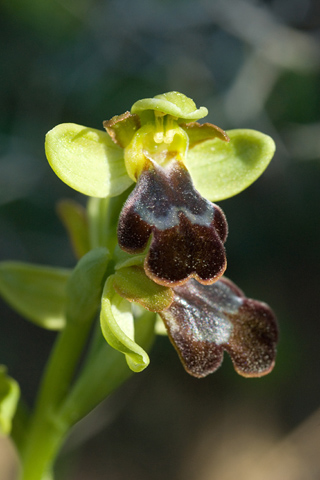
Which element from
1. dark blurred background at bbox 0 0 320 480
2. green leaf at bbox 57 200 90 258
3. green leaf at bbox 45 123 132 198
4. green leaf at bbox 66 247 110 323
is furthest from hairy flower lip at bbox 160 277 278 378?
dark blurred background at bbox 0 0 320 480

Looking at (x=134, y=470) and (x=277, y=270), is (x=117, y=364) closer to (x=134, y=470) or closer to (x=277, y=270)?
(x=134, y=470)

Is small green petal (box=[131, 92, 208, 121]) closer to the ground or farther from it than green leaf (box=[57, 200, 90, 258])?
farther from it

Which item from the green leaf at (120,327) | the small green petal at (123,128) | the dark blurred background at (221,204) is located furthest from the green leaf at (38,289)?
the dark blurred background at (221,204)

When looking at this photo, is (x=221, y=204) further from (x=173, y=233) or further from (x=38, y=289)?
(x=173, y=233)

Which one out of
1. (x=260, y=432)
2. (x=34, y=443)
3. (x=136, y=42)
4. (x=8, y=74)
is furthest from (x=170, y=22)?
(x=34, y=443)

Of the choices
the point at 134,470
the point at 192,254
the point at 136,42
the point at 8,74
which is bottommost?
the point at 134,470

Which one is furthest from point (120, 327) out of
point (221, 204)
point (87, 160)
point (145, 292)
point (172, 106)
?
point (221, 204)

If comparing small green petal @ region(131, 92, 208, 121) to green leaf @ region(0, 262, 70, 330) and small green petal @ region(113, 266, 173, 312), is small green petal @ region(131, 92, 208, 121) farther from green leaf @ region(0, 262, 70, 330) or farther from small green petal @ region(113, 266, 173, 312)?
green leaf @ region(0, 262, 70, 330)
